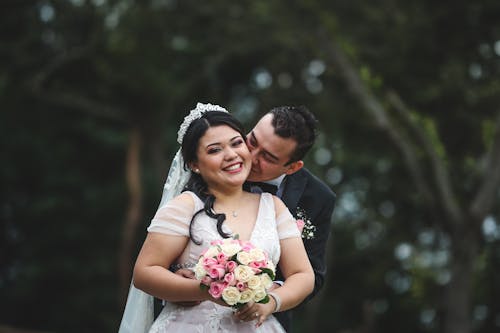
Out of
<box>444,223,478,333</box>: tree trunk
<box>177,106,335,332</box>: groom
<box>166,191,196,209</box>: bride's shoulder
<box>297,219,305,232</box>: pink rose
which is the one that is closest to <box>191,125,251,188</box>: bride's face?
<box>166,191,196,209</box>: bride's shoulder

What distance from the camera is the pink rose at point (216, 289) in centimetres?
322

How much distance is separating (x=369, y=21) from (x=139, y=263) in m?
11.6

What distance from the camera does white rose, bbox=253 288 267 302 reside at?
323cm

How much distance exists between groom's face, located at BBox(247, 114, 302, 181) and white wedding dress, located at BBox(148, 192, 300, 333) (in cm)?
47

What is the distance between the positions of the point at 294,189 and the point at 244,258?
1.29 meters

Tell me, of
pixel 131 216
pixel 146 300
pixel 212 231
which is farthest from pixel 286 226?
pixel 131 216

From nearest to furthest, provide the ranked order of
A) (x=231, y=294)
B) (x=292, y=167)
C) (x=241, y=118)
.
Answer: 1. (x=231, y=294)
2. (x=292, y=167)
3. (x=241, y=118)

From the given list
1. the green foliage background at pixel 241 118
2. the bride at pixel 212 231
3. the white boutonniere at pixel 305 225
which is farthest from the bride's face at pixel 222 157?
the green foliage background at pixel 241 118

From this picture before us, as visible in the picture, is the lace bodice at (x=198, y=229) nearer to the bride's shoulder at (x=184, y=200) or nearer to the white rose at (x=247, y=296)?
the bride's shoulder at (x=184, y=200)

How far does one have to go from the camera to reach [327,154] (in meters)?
17.2

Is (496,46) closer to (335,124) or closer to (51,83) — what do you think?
(335,124)

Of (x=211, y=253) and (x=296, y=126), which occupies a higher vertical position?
(x=296, y=126)

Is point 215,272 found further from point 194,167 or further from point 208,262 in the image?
point 194,167

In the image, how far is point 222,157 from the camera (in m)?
3.63
